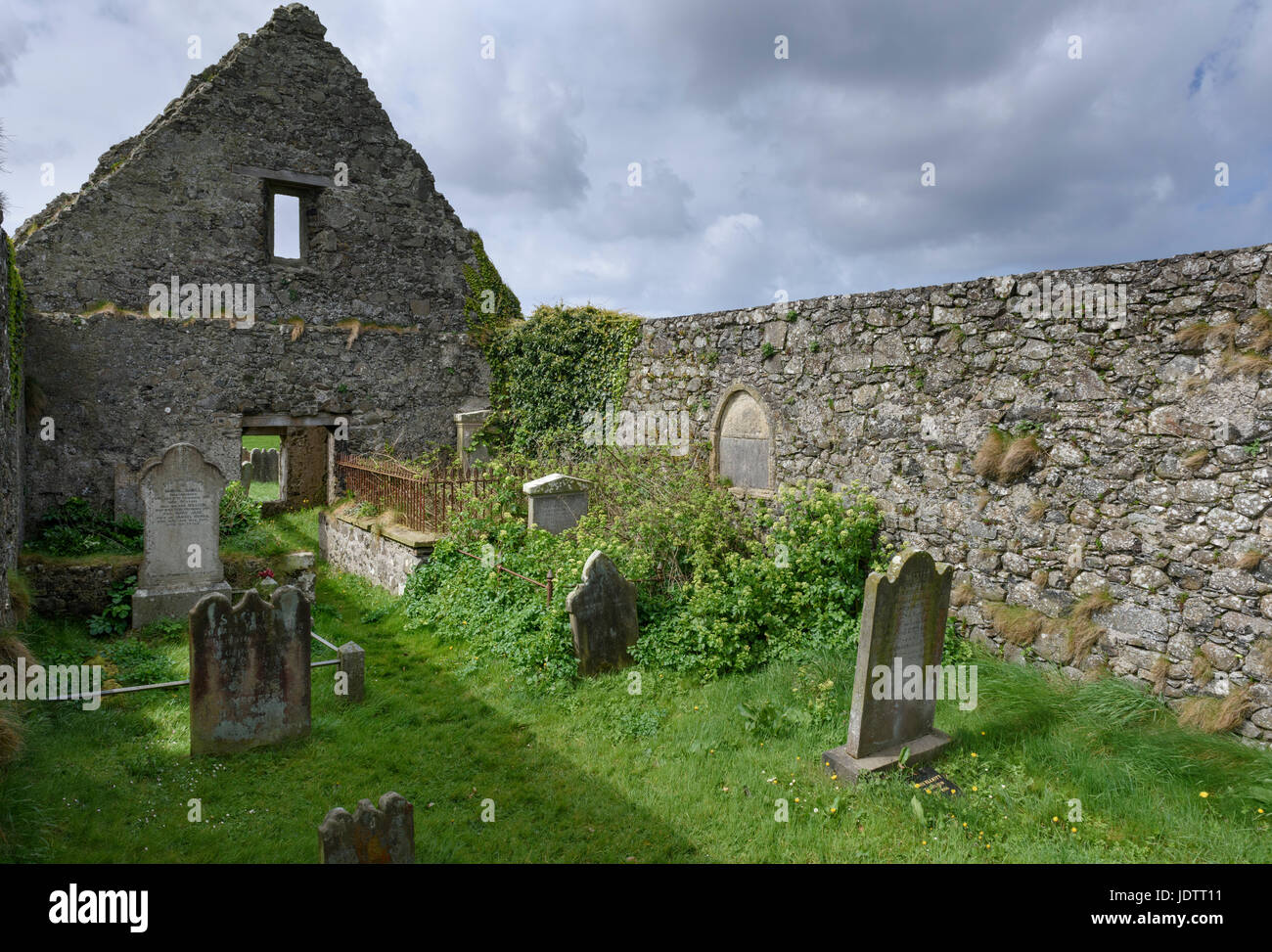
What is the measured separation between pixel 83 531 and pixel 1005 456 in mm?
11654

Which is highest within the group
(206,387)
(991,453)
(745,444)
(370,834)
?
(206,387)

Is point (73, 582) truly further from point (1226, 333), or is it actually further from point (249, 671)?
point (1226, 333)

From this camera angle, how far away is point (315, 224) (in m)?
12.4

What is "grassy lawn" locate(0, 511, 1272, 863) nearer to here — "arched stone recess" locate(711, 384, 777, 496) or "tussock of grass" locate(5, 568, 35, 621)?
"tussock of grass" locate(5, 568, 35, 621)

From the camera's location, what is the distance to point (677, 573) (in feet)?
26.3

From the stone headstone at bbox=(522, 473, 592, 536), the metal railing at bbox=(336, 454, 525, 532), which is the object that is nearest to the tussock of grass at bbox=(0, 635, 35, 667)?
the metal railing at bbox=(336, 454, 525, 532)

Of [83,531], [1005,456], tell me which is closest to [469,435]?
[83,531]

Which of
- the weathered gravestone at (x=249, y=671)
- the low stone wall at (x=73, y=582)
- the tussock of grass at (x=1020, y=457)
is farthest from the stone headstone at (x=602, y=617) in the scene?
the low stone wall at (x=73, y=582)

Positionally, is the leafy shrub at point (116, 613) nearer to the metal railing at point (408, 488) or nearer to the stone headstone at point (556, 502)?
the metal railing at point (408, 488)

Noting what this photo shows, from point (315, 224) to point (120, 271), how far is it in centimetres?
298

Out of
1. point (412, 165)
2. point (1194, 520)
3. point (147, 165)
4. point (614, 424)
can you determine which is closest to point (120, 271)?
point (147, 165)

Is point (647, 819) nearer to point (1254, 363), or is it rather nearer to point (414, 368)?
point (1254, 363)

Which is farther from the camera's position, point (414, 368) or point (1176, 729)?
point (414, 368)

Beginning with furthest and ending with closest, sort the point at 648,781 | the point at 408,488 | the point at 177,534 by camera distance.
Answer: the point at 408,488 → the point at 177,534 → the point at 648,781
